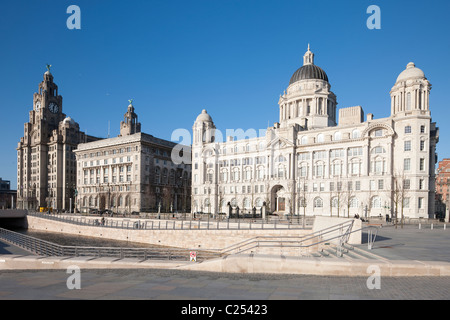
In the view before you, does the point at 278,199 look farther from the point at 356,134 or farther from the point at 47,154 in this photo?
the point at 47,154

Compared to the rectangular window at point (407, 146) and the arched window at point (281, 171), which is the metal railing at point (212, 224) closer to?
the arched window at point (281, 171)

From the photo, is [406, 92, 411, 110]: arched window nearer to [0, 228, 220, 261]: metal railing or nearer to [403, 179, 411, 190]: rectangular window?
[403, 179, 411, 190]: rectangular window

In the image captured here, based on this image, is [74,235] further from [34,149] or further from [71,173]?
[34,149]

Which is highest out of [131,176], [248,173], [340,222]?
[248,173]

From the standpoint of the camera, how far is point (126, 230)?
149 ft

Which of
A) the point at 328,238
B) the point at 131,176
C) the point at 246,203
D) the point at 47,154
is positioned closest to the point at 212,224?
the point at 328,238

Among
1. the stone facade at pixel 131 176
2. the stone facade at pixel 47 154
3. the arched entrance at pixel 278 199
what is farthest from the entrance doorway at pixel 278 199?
the stone facade at pixel 47 154

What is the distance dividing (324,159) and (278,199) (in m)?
15.6

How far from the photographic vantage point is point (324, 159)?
74.5 meters

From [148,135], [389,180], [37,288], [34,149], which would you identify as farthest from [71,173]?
[37,288]

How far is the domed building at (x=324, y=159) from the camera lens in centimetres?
6309
